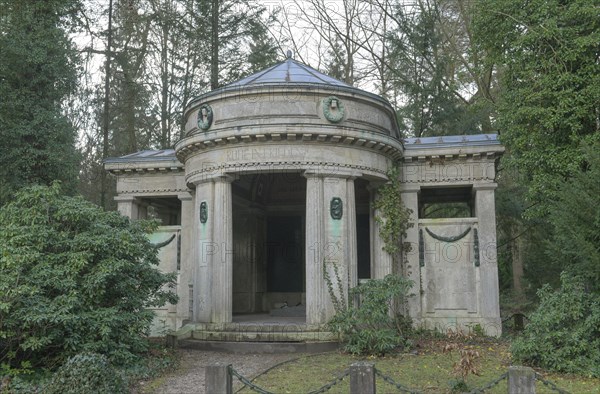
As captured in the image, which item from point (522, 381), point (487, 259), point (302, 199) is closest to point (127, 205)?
point (302, 199)

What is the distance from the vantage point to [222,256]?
1420 cm

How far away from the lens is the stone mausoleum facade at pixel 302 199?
13.9m

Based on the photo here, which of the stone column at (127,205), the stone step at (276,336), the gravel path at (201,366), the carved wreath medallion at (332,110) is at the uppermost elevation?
the carved wreath medallion at (332,110)

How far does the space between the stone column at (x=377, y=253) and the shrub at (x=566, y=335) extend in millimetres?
4714

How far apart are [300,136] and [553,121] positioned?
20.9ft

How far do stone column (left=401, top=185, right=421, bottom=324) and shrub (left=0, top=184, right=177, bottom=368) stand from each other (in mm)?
7208

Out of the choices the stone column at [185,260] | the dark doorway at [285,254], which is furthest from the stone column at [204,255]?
the dark doorway at [285,254]

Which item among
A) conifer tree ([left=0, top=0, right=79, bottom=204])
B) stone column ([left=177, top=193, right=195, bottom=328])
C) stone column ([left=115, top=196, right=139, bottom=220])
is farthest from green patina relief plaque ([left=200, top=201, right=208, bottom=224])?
conifer tree ([left=0, top=0, right=79, bottom=204])

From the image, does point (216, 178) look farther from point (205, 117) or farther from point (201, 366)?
point (201, 366)

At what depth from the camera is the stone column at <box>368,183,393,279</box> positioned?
15570 millimetres

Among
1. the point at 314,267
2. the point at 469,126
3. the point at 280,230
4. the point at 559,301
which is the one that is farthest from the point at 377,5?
the point at 559,301

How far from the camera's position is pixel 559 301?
11.3 meters

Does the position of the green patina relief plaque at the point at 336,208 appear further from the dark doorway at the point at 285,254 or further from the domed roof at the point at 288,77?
the dark doorway at the point at 285,254

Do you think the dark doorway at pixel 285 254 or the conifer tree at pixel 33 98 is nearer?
the conifer tree at pixel 33 98
